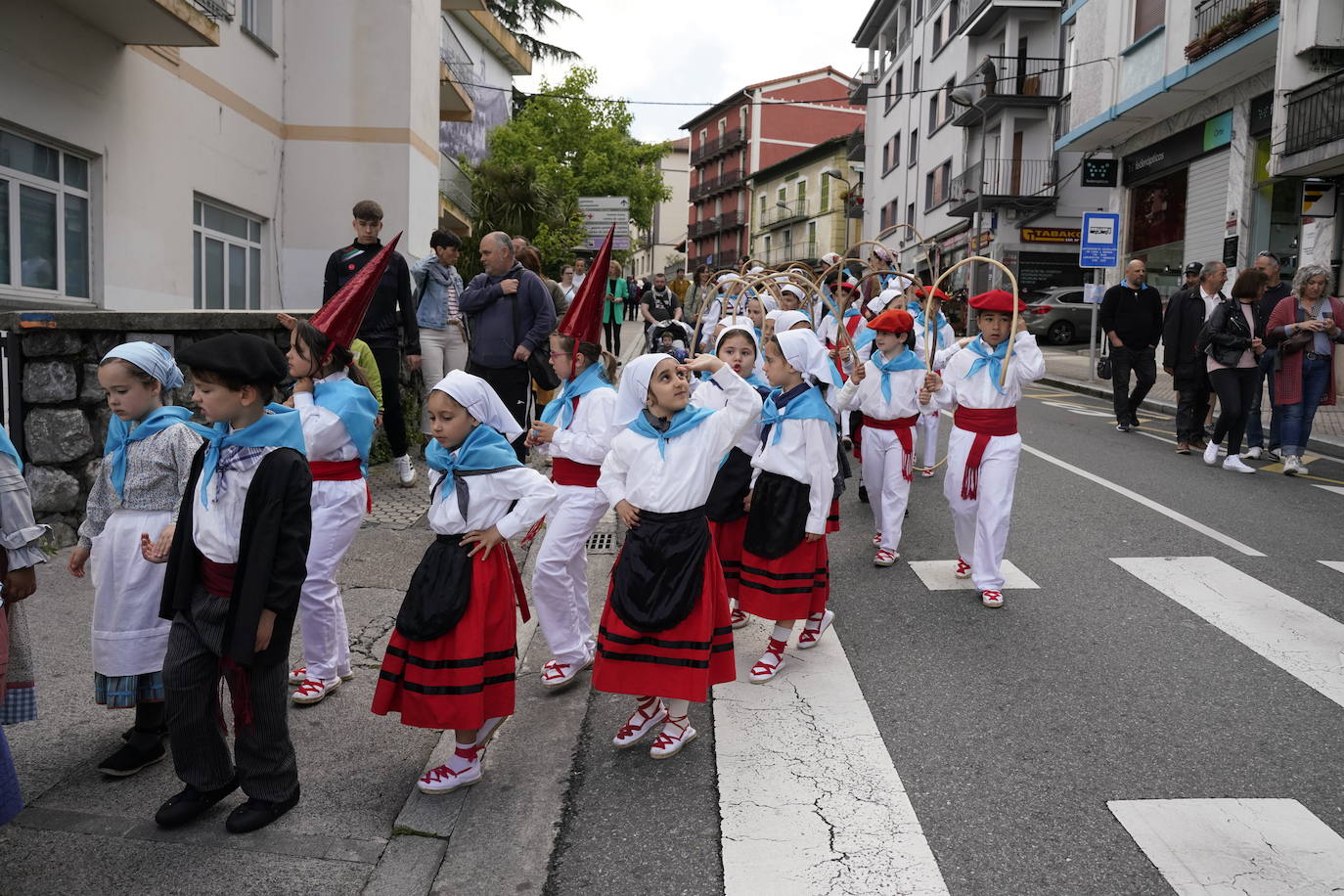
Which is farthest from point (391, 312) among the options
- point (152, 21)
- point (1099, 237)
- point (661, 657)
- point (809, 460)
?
point (1099, 237)

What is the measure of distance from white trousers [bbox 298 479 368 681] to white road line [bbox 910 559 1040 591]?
343 cm

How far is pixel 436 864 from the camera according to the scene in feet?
10.8

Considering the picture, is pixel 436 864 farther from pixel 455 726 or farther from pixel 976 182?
pixel 976 182

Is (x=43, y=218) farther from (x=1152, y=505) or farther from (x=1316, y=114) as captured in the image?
(x=1316, y=114)

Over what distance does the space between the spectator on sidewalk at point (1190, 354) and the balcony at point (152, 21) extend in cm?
1006

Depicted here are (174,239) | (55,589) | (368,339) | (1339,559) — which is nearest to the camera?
(55,589)

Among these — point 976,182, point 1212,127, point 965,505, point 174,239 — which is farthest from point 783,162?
point 965,505

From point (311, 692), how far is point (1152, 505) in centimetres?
672

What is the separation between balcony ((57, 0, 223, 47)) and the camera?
8.81 m

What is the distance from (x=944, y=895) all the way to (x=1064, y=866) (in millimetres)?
414

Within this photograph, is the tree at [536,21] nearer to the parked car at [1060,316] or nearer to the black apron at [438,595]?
the parked car at [1060,316]

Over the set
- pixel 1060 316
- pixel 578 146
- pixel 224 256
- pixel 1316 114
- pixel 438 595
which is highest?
pixel 578 146

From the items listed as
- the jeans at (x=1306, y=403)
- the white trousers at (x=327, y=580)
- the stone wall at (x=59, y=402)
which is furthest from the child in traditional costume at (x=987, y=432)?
the jeans at (x=1306, y=403)

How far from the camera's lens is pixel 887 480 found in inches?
273
